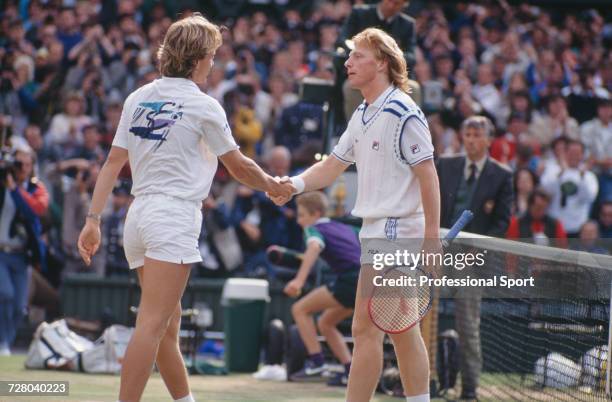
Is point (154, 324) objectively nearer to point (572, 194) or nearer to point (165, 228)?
point (165, 228)

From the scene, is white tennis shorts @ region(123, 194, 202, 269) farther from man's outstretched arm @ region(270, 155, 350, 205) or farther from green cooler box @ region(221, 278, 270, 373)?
green cooler box @ region(221, 278, 270, 373)

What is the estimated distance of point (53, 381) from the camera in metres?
9.69

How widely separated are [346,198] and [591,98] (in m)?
7.30

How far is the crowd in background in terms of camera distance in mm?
14164

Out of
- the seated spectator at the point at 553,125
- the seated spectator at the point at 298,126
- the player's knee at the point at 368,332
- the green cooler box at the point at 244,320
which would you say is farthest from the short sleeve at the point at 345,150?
the seated spectator at the point at 553,125

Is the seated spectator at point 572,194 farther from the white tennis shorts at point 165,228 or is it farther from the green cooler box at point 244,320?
the white tennis shorts at point 165,228

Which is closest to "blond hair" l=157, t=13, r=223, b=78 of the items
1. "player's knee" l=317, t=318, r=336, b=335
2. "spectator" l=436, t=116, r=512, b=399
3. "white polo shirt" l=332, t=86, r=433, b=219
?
"white polo shirt" l=332, t=86, r=433, b=219

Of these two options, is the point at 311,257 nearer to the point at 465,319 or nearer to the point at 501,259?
the point at 465,319

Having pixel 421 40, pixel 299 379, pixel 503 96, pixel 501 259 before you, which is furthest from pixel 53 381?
pixel 421 40

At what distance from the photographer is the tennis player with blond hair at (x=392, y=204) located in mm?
6344

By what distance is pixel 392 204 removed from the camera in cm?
639

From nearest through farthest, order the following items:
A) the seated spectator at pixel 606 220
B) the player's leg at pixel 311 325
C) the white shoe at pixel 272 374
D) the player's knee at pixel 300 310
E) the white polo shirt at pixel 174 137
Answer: the white polo shirt at pixel 174 137, the player's leg at pixel 311 325, the player's knee at pixel 300 310, the white shoe at pixel 272 374, the seated spectator at pixel 606 220

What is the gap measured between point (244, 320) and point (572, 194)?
5.07 m

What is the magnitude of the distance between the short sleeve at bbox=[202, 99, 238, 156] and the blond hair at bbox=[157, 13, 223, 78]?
239mm
